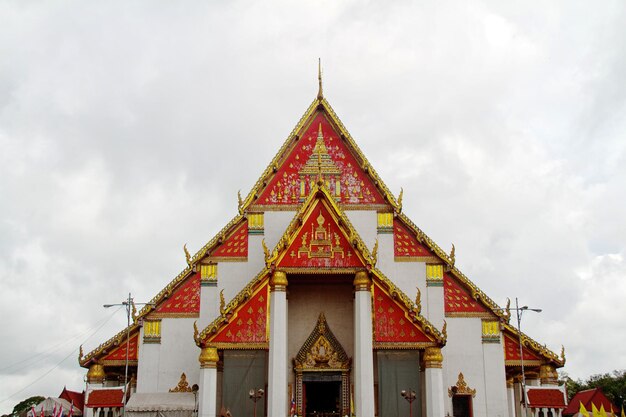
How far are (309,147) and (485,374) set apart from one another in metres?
9.55

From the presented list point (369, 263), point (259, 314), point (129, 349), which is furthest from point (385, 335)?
point (129, 349)

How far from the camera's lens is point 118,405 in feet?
74.2

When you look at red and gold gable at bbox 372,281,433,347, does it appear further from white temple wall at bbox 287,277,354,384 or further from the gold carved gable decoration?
the gold carved gable decoration

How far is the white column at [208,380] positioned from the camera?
20203mm

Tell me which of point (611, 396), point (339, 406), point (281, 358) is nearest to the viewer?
point (281, 358)

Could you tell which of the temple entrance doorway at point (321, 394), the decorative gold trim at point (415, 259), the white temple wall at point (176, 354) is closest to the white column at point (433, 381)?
the temple entrance doorway at point (321, 394)

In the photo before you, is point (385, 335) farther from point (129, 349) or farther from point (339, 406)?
point (129, 349)

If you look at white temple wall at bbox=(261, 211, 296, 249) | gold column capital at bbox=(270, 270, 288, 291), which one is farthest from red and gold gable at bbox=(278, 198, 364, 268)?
white temple wall at bbox=(261, 211, 296, 249)

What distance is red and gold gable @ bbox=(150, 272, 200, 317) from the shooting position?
76.9 ft

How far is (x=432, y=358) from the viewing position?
20.9 meters

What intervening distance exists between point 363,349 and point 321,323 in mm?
2320

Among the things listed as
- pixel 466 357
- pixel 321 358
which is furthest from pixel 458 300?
pixel 321 358

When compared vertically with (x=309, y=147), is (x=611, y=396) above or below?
below

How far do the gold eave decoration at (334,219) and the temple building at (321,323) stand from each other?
0.14 ft
